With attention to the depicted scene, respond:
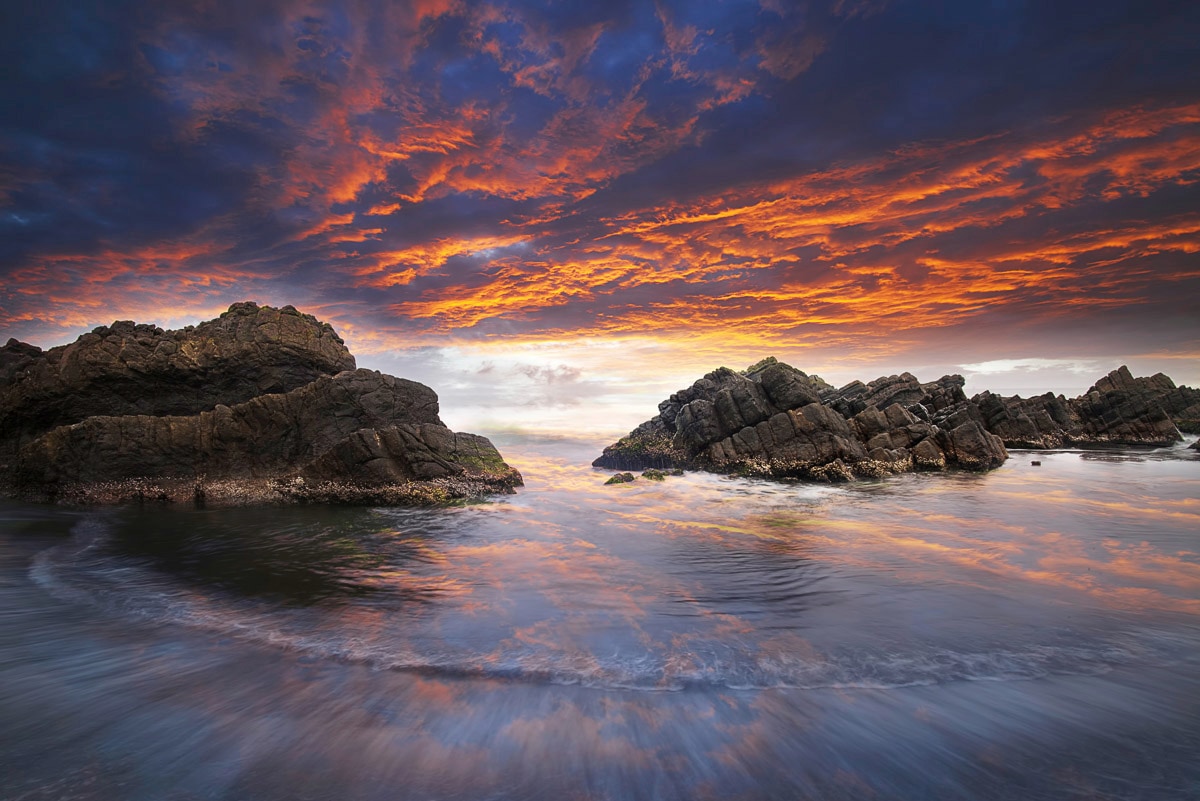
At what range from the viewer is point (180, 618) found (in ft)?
31.1

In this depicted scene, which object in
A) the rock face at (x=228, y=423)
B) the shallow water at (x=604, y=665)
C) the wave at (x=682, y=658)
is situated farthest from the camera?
the rock face at (x=228, y=423)

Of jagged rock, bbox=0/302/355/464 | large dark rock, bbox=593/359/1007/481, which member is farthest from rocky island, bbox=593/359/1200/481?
jagged rock, bbox=0/302/355/464

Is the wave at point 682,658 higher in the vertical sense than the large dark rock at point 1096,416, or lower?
lower

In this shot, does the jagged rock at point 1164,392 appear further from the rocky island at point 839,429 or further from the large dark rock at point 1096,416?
the rocky island at point 839,429

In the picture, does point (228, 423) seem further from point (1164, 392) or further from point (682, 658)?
point (1164, 392)

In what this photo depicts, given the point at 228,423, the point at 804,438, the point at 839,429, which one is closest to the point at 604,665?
the point at 228,423

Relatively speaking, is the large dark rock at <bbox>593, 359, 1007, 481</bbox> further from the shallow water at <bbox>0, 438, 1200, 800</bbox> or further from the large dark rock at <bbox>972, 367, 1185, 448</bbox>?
the large dark rock at <bbox>972, 367, 1185, 448</bbox>

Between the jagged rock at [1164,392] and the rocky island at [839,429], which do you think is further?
the jagged rock at [1164,392]

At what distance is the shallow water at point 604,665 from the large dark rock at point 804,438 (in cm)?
1274

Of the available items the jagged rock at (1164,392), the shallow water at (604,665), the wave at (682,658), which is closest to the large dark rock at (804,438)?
the shallow water at (604,665)

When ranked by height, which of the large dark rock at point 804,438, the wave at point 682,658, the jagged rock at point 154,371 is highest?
the jagged rock at point 154,371

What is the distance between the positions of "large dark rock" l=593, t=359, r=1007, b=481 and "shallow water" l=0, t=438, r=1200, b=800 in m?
12.7

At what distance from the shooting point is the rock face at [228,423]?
68.7 ft

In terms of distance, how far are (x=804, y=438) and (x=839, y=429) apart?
226 centimetres
